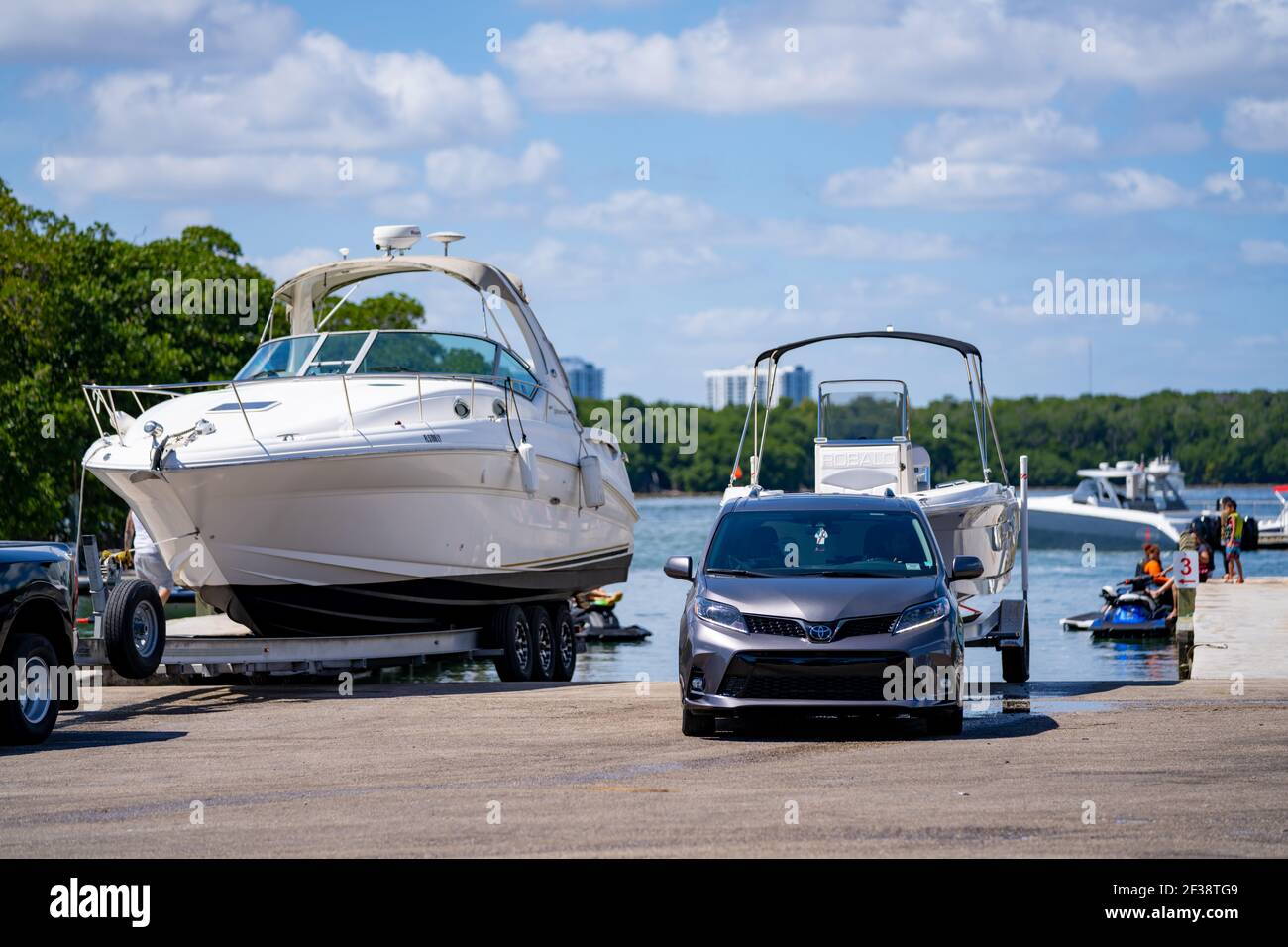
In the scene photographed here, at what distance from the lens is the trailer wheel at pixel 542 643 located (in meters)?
19.9

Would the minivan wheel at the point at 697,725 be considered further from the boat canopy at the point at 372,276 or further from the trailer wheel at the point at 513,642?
the boat canopy at the point at 372,276

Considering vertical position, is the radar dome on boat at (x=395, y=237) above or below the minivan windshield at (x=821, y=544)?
above

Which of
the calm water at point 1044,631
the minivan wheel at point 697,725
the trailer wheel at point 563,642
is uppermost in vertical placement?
the minivan wheel at point 697,725

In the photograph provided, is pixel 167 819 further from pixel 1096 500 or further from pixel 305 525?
pixel 1096 500

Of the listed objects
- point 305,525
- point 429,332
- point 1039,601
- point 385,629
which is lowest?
point 1039,601

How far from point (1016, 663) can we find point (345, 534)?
675 centimetres

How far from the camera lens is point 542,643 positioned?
66.3 ft

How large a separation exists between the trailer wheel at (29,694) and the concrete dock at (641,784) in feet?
1.18

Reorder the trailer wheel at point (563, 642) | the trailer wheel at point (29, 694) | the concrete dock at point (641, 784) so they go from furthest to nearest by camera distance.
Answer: the trailer wheel at point (563, 642)
the trailer wheel at point (29, 694)
the concrete dock at point (641, 784)

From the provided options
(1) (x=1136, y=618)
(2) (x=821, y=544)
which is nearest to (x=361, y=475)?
(2) (x=821, y=544)

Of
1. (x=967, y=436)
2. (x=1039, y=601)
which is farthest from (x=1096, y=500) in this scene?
(x=967, y=436)

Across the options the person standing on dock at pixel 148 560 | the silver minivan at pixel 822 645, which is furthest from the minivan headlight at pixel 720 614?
the person standing on dock at pixel 148 560
